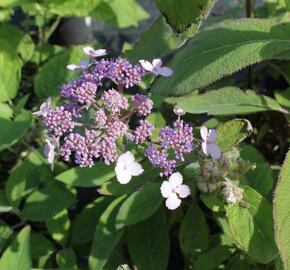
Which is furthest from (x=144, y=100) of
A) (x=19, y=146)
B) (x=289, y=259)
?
(x=19, y=146)

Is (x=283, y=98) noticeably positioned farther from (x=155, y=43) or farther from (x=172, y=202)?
(x=172, y=202)

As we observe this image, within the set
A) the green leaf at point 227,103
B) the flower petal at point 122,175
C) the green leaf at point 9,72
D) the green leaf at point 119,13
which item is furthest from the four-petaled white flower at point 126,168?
the green leaf at point 119,13

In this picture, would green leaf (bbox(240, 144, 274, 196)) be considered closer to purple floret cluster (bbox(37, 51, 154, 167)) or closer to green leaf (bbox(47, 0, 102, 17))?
purple floret cluster (bbox(37, 51, 154, 167))

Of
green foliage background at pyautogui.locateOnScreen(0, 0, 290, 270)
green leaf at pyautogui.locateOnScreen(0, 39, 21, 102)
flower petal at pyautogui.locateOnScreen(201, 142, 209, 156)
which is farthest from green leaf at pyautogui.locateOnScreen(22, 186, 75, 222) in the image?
flower petal at pyautogui.locateOnScreen(201, 142, 209, 156)

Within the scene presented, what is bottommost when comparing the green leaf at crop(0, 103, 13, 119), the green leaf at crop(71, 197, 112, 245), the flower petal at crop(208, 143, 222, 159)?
the green leaf at crop(71, 197, 112, 245)

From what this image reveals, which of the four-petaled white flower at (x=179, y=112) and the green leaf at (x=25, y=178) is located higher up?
the four-petaled white flower at (x=179, y=112)

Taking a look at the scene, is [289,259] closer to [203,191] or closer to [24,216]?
[203,191]

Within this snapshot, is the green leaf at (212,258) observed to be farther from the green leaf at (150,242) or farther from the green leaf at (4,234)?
the green leaf at (4,234)
